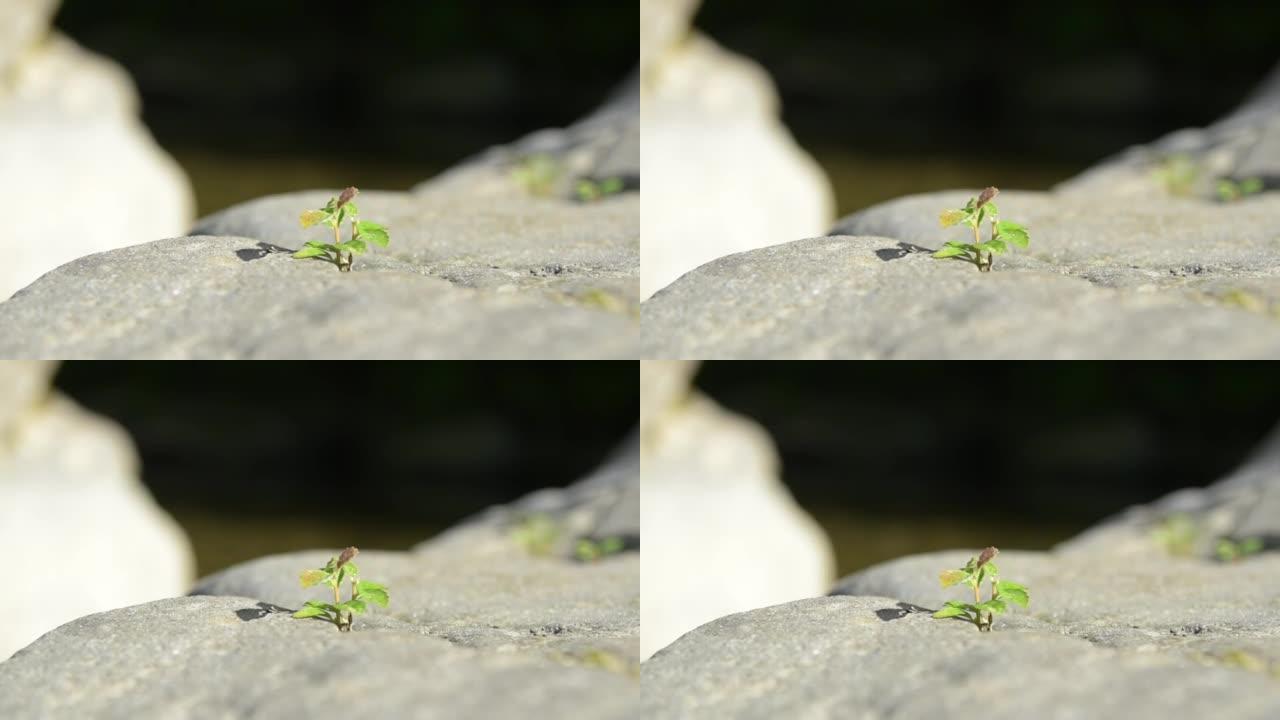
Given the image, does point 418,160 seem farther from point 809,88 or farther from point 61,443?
point 61,443

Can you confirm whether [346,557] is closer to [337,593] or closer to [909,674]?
[337,593]

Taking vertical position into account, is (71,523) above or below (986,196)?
below

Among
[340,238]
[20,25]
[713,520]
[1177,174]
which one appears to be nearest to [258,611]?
[340,238]

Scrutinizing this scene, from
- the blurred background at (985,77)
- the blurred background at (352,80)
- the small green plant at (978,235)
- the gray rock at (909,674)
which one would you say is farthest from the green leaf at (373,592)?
the blurred background at (985,77)

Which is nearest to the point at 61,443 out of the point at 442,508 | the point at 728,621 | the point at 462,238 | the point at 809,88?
the point at 442,508

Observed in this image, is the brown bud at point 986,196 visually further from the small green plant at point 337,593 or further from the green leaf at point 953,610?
the small green plant at point 337,593
